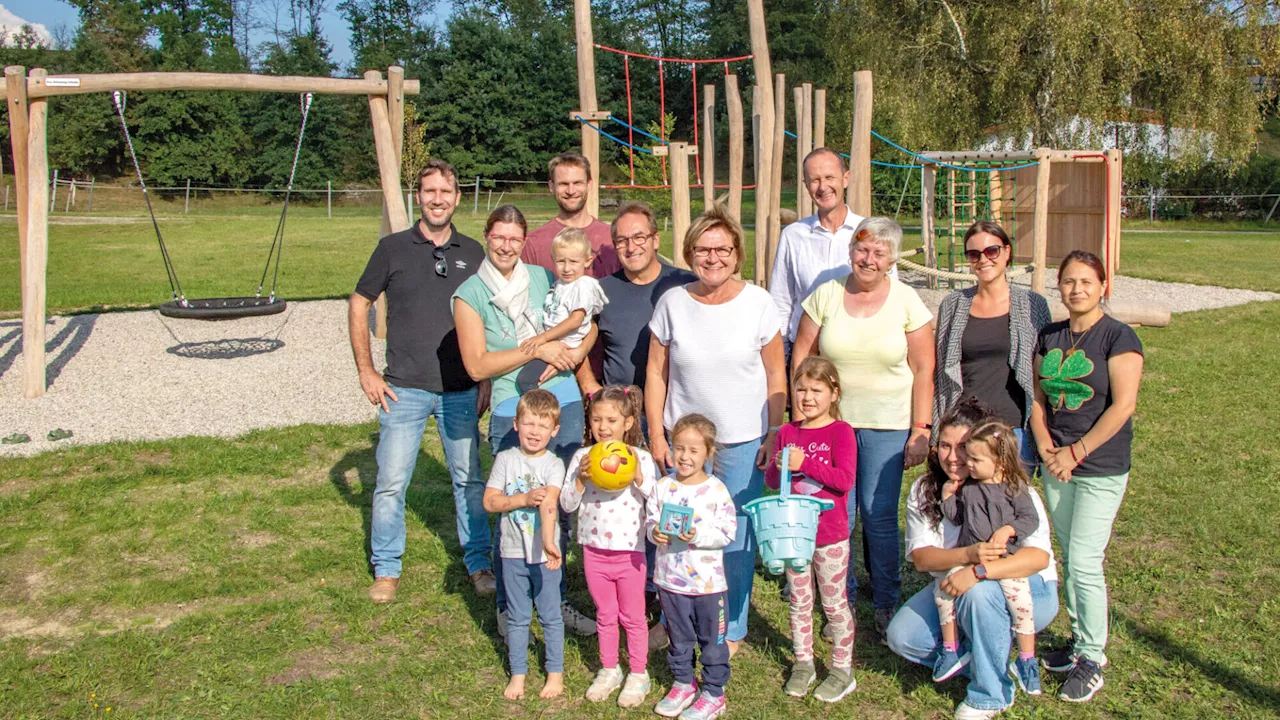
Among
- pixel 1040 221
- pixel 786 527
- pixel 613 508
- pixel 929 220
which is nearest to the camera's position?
pixel 786 527

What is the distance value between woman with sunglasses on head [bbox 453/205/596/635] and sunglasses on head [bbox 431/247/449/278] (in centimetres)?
42

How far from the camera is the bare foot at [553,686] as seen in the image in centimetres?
373

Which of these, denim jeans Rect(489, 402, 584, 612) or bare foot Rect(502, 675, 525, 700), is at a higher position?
denim jeans Rect(489, 402, 584, 612)

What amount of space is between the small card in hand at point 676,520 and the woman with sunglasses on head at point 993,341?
1.21 m

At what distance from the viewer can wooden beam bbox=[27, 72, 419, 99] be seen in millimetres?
8422

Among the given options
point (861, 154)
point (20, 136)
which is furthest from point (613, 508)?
point (20, 136)

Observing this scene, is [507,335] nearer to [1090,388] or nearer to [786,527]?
[786,527]

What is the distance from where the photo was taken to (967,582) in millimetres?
3443

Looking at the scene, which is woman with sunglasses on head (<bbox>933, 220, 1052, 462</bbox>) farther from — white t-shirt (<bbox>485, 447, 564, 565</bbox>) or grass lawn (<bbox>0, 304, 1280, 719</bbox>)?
white t-shirt (<bbox>485, 447, 564, 565</bbox>)

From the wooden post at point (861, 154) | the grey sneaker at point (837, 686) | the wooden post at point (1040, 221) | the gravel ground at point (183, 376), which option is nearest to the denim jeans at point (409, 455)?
the grey sneaker at point (837, 686)

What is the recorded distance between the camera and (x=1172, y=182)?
3272 centimetres

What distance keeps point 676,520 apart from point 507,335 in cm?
113

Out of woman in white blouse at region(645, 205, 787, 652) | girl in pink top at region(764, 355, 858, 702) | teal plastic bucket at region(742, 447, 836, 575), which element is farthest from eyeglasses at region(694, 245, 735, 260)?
teal plastic bucket at region(742, 447, 836, 575)

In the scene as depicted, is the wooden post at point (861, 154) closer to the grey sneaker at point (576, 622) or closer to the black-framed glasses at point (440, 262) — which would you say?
the black-framed glasses at point (440, 262)
